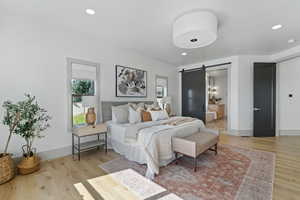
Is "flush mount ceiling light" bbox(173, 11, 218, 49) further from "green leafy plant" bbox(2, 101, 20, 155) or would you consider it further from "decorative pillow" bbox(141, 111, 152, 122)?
"green leafy plant" bbox(2, 101, 20, 155)

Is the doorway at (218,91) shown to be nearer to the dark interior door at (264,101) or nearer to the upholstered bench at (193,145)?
the dark interior door at (264,101)

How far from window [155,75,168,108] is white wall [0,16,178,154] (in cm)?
219

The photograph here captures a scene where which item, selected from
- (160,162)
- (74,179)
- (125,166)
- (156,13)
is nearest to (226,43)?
(156,13)

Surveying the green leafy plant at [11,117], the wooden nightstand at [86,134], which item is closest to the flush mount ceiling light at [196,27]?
the wooden nightstand at [86,134]

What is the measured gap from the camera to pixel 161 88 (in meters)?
5.55

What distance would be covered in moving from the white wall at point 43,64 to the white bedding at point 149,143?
1245mm

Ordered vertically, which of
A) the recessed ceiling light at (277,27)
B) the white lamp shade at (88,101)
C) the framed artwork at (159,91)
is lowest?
the white lamp shade at (88,101)

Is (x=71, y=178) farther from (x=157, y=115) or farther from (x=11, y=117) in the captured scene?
(x=157, y=115)

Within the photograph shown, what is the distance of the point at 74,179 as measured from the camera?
2180 mm

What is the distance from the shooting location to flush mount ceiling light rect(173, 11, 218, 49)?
2.15 m

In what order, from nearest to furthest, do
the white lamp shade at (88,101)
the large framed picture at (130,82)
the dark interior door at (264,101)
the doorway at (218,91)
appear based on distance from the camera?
the white lamp shade at (88,101) < the large framed picture at (130,82) < the dark interior door at (264,101) < the doorway at (218,91)

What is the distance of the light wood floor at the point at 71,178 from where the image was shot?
1824mm

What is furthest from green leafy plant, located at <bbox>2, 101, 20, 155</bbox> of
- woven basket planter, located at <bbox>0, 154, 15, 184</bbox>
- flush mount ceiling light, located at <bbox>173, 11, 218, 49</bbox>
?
flush mount ceiling light, located at <bbox>173, 11, 218, 49</bbox>

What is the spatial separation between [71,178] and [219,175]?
2392mm
